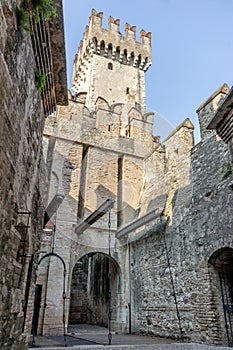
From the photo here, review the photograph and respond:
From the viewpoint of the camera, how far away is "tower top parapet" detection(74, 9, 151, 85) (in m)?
Answer: 18.5

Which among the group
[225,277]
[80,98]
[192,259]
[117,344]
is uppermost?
[80,98]

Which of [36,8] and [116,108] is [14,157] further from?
[116,108]

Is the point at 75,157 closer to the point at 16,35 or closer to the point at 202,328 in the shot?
the point at 202,328

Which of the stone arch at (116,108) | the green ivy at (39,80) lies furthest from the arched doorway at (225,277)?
the stone arch at (116,108)

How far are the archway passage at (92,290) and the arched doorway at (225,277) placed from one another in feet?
15.1

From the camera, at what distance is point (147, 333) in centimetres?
856

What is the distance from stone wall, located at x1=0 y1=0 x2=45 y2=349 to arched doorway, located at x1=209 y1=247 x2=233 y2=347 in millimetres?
4269

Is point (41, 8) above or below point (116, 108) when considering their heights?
below

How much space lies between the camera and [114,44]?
18828 mm

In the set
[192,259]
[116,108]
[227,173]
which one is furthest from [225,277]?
[116,108]

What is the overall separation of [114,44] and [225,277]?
16569 millimetres

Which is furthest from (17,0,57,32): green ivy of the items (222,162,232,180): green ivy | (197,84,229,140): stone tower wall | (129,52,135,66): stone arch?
(129,52,135,66): stone arch

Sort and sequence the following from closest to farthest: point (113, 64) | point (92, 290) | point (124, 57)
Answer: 1. point (92, 290)
2. point (113, 64)
3. point (124, 57)

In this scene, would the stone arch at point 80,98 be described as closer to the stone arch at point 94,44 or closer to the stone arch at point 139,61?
the stone arch at point 94,44
